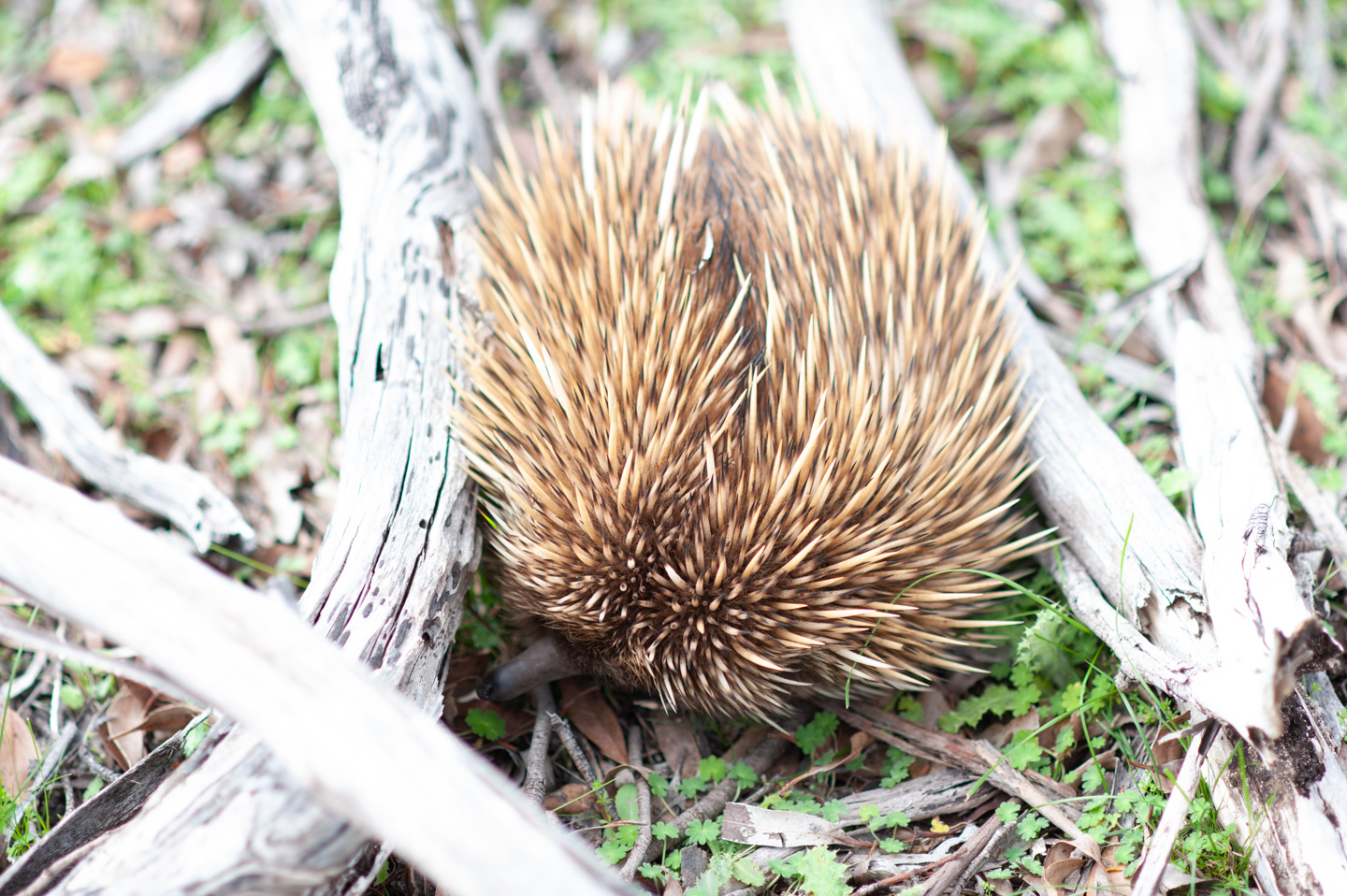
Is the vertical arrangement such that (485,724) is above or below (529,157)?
below

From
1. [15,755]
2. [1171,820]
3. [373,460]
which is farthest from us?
[15,755]

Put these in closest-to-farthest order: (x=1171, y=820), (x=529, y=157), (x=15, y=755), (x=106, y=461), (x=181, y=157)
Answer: (x=1171, y=820) < (x=15, y=755) < (x=106, y=461) < (x=529, y=157) < (x=181, y=157)

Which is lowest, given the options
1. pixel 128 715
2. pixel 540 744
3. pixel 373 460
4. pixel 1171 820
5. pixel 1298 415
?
pixel 1298 415

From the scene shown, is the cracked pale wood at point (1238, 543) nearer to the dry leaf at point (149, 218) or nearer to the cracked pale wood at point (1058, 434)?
the cracked pale wood at point (1058, 434)

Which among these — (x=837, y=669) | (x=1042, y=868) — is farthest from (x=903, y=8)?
(x=1042, y=868)

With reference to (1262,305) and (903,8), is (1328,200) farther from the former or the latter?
(903,8)

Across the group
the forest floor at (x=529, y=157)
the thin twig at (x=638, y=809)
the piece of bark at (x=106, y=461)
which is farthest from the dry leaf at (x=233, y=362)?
the thin twig at (x=638, y=809)

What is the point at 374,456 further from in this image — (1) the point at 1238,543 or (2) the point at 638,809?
(1) the point at 1238,543

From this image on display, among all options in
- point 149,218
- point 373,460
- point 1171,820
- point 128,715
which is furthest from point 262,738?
point 149,218

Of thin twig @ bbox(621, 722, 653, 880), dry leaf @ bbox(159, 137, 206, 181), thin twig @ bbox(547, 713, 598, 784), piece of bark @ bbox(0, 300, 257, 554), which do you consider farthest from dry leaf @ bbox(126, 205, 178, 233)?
thin twig @ bbox(621, 722, 653, 880)
